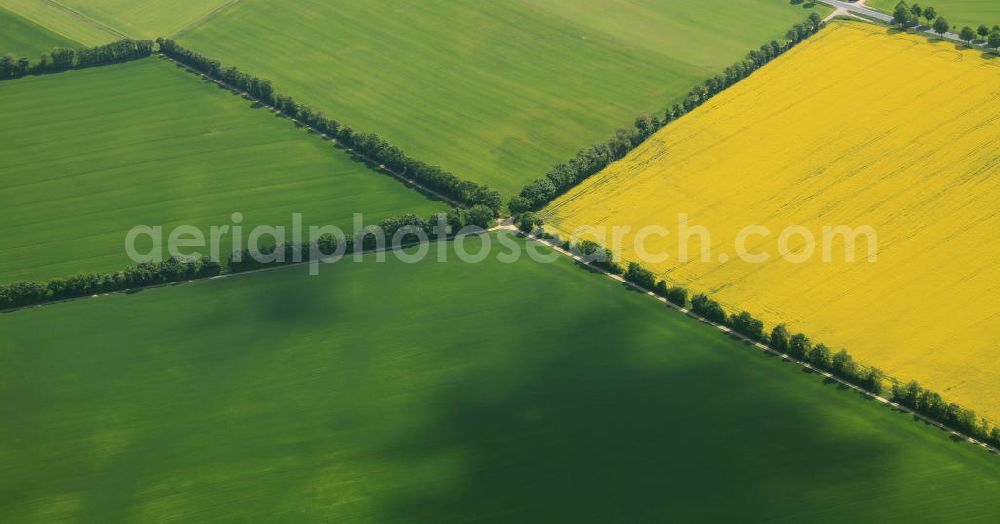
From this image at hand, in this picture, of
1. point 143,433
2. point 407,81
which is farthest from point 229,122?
point 143,433

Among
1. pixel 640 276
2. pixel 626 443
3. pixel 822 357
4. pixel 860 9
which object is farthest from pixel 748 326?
pixel 860 9

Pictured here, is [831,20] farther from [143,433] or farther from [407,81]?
[143,433]

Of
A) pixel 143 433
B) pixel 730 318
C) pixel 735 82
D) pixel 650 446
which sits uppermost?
pixel 735 82

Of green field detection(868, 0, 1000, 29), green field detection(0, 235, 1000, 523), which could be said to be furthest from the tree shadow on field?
green field detection(868, 0, 1000, 29)

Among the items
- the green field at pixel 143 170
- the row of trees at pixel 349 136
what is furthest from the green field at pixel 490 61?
the green field at pixel 143 170

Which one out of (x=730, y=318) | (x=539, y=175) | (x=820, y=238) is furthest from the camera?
(x=539, y=175)

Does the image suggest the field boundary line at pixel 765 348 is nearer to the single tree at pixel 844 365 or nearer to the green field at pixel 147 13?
the single tree at pixel 844 365
